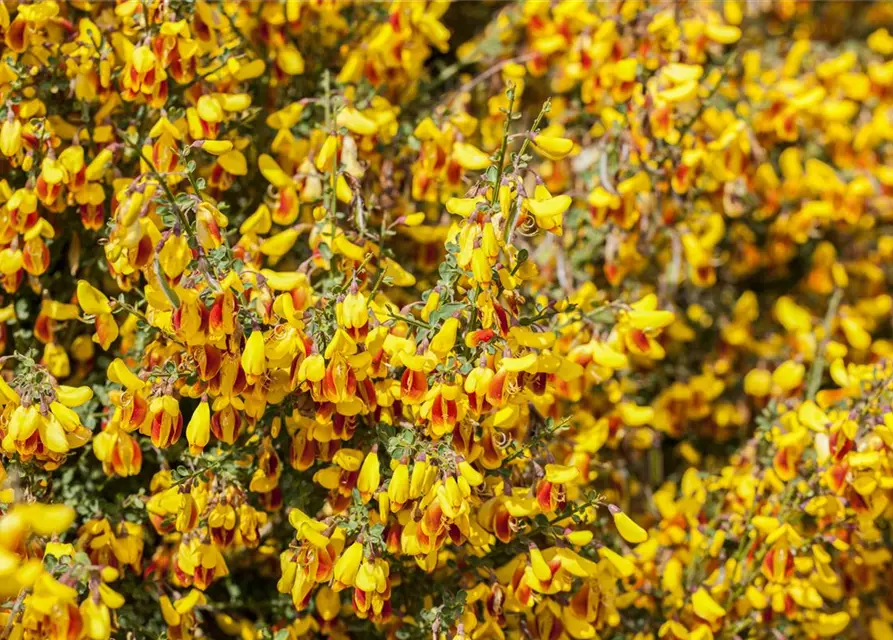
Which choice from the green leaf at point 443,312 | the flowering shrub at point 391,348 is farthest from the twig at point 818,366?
the green leaf at point 443,312

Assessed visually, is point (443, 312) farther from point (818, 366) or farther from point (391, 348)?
point (818, 366)

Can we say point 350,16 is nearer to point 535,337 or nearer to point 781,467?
point 535,337

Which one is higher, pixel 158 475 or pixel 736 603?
pixel 158 475

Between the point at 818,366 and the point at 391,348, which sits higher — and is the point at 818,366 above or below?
below

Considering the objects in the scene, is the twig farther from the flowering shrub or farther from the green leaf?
the green leaf

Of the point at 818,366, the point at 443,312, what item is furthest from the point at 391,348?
the point at 818,366

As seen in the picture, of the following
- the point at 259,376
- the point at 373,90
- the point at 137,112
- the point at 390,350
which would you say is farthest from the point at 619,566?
the point at 137,112

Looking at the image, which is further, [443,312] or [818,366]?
[818,366]

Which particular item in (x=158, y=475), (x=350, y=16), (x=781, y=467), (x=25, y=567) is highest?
(x=350, y=16)

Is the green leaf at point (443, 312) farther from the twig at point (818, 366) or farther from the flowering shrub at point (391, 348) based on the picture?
the twig at point (818, 366)
